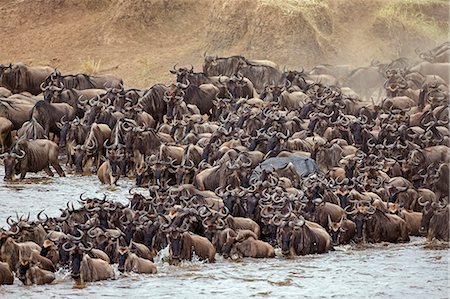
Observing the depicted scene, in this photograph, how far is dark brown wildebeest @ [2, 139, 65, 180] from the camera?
802 inches

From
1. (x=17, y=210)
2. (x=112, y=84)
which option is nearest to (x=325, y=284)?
(x=17, y=210)

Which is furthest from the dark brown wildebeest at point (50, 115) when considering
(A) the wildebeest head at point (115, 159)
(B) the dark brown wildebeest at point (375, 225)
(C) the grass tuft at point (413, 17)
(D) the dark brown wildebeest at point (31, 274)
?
(C) the grass tuft at point (413, 17)

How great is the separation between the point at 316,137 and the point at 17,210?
5631 millimetres

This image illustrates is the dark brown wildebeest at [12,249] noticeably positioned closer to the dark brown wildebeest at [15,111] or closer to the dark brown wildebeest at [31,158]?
the dark brown wildebeest at [31,158]

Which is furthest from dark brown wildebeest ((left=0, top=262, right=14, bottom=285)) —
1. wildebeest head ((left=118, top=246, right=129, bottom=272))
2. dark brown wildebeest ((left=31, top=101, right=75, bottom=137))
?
dark brown wildebeest ((left=31, top=101, right=75, bottom=137))

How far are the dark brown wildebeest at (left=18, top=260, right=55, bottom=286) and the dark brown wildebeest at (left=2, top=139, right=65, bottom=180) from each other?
19.0 feet

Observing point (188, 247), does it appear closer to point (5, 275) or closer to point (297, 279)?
point (297, 279)

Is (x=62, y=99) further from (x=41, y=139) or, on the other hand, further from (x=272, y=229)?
(x=272, y=229)

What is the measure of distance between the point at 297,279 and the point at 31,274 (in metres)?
3.31

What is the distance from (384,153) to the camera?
21.0 metres

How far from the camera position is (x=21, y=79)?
26906 millimetres

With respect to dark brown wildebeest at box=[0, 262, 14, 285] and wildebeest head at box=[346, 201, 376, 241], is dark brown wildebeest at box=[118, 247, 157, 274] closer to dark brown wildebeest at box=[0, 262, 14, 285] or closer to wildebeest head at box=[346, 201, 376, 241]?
dark brown wildebeest at box=[0, 262, 14, 285]

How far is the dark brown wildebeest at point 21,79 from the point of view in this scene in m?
26.9

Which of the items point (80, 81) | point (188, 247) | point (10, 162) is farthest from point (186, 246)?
point (80, 81)
